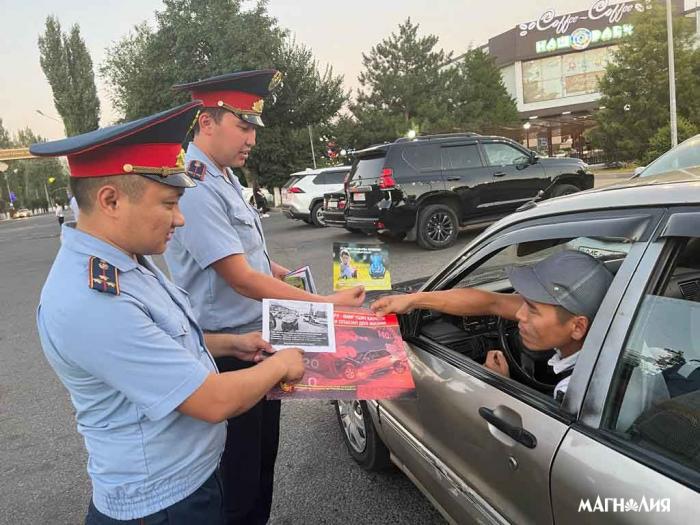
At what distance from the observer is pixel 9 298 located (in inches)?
351

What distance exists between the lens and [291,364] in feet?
4.65

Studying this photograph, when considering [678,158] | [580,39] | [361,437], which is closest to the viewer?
[361,437]

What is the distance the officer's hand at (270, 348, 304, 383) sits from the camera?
4.62ft

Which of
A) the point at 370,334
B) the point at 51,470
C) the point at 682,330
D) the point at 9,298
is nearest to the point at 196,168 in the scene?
the point at 370,334

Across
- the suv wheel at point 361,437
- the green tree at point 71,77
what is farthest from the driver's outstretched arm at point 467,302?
the green tree at point 71,77

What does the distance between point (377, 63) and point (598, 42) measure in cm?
2359

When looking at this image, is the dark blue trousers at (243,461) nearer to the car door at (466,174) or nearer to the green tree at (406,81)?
the car door at (466,174)

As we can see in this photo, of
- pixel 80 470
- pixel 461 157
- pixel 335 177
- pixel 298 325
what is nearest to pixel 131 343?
pixel 298 325

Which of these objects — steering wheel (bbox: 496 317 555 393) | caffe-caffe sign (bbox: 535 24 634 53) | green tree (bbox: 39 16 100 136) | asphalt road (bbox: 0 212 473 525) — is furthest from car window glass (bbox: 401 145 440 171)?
caffe-caffe sign (bbox: 535 24 634 53)

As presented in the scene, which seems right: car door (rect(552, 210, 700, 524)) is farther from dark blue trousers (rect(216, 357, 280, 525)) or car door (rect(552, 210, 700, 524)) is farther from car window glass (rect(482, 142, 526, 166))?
car window glass (rect(482, 142, 526, 166))

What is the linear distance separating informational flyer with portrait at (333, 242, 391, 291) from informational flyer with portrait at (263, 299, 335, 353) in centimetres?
34

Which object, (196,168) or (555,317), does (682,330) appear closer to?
(555,317)

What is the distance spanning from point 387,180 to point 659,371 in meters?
7.69

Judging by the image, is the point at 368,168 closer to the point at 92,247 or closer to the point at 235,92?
the point at 235,92
